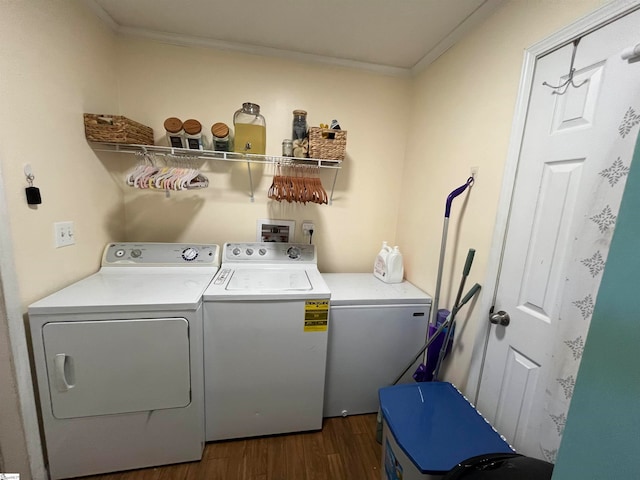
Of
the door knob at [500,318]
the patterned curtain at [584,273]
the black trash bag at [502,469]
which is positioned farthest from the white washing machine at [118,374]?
the patterned curtain at [584,273]

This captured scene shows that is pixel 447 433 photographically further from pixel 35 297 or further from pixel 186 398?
pixel 35 297

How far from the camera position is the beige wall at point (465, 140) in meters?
1.21

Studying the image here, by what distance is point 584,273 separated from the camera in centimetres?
91

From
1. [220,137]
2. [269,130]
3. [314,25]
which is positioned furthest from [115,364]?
[314,25]

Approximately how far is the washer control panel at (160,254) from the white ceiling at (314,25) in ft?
4.71

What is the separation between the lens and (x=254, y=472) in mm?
1434

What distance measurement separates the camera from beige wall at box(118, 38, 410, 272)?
1.86 m

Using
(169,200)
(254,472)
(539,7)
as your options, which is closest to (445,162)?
(539,7)

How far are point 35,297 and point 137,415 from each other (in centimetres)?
77

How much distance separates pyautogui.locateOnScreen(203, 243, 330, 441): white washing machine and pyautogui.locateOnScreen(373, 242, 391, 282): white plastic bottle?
25.8 inches

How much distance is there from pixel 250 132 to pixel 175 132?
0.49m

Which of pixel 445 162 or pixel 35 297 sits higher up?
pixel 445 162

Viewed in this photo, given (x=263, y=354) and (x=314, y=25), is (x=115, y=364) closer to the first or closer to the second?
(x=263, y=354)

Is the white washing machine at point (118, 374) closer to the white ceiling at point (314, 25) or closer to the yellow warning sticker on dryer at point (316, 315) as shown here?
the yellow warning sticker on dryer at point (316, 315)
